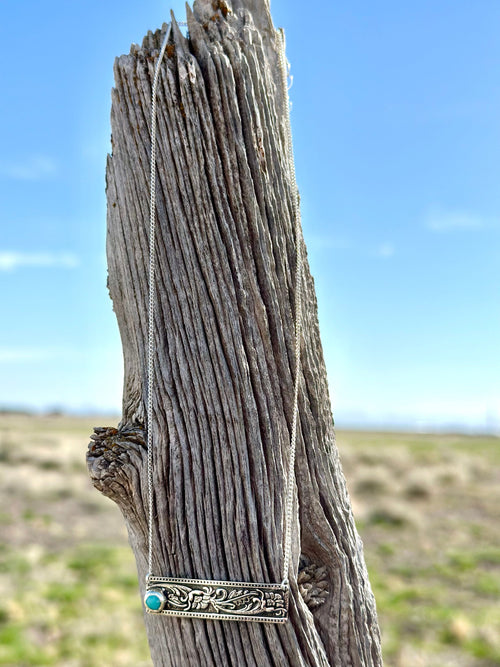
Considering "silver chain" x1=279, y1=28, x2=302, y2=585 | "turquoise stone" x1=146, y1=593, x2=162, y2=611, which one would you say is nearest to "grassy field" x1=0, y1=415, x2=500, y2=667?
"turquoise stone" x1=146, y1=593, x2=162, y2=611

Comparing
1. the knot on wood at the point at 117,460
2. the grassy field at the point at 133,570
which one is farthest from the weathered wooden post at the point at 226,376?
the grassy field at the point at 133,570

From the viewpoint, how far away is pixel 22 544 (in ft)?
36.9

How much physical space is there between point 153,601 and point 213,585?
17 cm

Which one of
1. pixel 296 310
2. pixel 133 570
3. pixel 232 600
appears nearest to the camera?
pixel 232 600

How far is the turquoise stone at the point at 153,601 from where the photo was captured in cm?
146

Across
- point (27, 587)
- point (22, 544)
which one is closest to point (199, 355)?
point (27, 587)

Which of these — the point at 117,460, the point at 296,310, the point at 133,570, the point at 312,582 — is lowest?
the point at 133,570

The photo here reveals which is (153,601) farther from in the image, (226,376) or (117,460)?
(226,376)

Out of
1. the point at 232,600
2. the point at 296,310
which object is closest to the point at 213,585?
the point at 232,600

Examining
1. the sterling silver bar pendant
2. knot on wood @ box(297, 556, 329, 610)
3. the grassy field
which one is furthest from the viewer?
the grassy field

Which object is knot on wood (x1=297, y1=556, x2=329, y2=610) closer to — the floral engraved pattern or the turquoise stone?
the floral engraved pattern

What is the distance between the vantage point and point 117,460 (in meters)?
1.55

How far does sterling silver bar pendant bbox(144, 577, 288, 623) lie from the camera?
1413 mm

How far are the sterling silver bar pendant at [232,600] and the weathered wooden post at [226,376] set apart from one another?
3 cm
